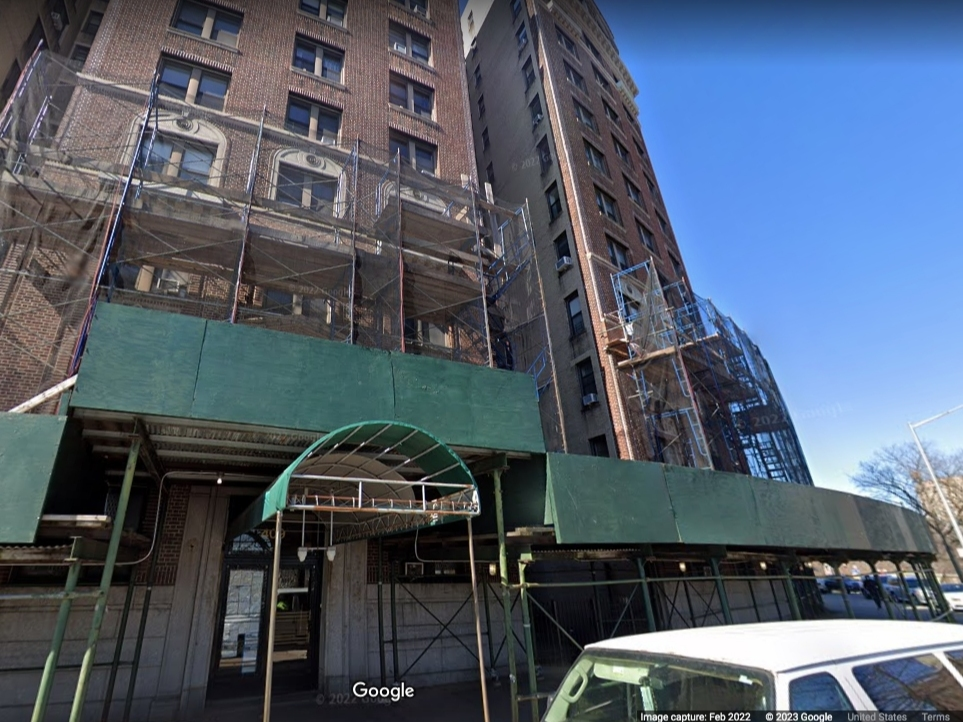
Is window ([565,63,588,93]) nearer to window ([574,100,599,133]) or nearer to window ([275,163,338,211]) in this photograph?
window ([574,100,599,133])

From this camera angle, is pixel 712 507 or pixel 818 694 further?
pixel 712 507

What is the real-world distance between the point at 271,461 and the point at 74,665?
15.3 ft

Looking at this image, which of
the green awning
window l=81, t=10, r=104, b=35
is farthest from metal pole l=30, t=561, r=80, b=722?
window l=81, t=10, r=104, b=35

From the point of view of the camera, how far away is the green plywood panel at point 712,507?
393 inches

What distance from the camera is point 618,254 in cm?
2444

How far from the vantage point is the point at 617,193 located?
87.6ft

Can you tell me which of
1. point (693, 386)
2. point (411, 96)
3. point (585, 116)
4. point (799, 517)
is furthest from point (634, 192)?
point (799, 517)

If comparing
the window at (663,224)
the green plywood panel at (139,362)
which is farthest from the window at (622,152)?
the green plywood panel at (139,362)

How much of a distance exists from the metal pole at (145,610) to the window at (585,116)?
26.7m

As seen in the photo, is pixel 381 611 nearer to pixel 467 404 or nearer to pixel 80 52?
pixel 467 404

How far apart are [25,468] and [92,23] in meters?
20.6

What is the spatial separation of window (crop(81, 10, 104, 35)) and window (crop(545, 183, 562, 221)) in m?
19.4

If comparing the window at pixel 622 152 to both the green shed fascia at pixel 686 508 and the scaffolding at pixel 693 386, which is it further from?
Result: the green shed fascia at pixel 686 508

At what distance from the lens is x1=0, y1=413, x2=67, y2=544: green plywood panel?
558cm
